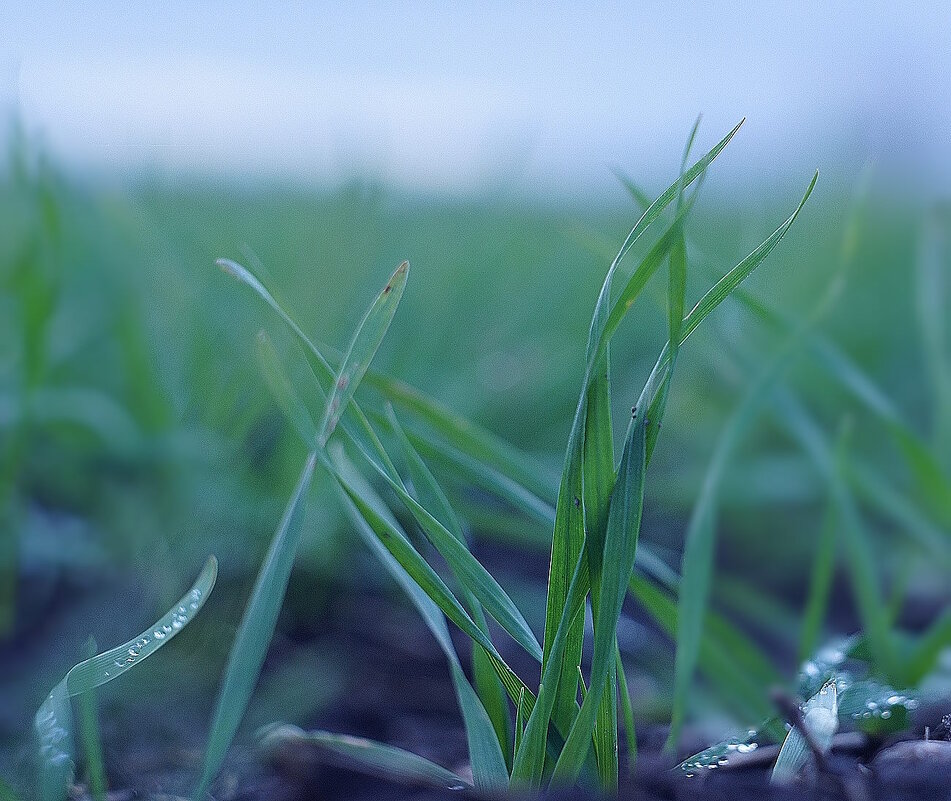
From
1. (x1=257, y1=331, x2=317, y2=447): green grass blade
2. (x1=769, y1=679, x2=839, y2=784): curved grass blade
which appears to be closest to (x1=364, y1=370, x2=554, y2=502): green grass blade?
(x1=257, y1=331, x2=317, y2=447): green grass blade

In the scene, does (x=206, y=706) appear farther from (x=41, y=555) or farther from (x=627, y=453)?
(x=627, y=453)

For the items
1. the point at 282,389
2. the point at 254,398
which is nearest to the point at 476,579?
the point at 282,389

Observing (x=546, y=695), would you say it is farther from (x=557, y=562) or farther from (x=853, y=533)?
(x=853, y=533)

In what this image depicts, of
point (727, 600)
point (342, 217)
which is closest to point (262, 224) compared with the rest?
point (342, 217)

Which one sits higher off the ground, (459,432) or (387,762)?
(459,432)

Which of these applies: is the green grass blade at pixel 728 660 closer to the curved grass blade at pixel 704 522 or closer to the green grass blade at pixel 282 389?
the curved grass blade at pixel 704 522

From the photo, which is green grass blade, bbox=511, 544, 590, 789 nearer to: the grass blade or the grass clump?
the grass clump

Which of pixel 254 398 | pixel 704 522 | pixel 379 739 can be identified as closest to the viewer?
pixel 704 522
